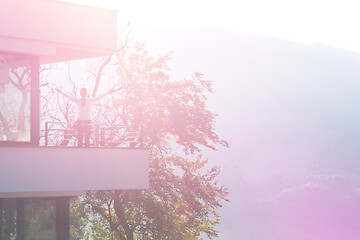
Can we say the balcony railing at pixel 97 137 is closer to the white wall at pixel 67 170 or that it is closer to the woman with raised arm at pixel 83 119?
the woman with raised arm at pixel 83 119

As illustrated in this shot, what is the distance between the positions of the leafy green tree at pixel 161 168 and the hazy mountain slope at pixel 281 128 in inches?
2714

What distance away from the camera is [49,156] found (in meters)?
13.1

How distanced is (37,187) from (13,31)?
3126 mm

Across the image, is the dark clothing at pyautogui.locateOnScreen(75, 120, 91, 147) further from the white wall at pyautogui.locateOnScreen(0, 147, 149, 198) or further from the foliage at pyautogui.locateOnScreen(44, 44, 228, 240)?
the foliage at pyautogui.locateOnScreen(44, 44, 228, 240)

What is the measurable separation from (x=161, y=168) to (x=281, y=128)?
85170 mm

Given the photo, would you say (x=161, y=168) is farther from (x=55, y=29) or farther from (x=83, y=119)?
(x=55, y=29)

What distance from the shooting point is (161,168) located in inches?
909

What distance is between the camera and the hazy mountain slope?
93.9 meters

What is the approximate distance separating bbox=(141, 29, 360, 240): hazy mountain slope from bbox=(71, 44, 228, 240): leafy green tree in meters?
68.9

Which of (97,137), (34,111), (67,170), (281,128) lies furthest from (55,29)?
(281,128)

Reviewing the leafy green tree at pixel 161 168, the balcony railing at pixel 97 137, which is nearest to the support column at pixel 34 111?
the balcony railing at pixel 97 137

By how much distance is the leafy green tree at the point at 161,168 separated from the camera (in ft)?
73.9

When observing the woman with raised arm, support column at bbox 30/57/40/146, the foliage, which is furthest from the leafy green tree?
support column at bbox 30/57/40/146

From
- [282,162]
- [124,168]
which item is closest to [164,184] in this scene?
[124,168]
